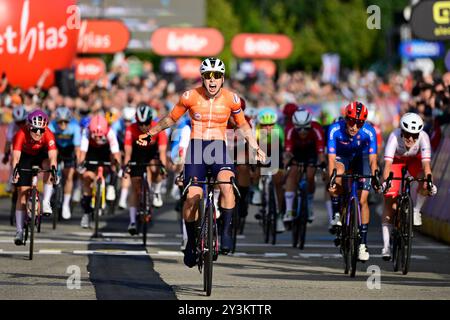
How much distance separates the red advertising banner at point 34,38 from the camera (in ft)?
87.5

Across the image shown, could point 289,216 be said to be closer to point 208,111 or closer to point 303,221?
point 303,221

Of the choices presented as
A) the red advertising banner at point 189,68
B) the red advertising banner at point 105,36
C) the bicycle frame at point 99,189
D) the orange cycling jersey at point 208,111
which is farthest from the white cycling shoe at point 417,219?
the red advertising banner at point 189,68

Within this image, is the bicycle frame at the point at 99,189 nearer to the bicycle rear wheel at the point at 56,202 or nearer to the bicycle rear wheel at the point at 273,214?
the bicycle rear wheel at the point at 56,202

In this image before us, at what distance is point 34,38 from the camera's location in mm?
27516

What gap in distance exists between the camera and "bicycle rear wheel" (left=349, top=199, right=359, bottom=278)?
1558cm

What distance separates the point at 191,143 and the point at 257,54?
175 feet

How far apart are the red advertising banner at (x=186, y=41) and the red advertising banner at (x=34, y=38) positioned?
2468 centimetres

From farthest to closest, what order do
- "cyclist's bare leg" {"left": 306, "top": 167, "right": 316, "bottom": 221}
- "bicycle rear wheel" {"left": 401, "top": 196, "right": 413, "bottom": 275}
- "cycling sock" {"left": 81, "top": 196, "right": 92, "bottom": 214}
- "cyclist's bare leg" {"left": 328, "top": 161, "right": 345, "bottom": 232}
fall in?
"cycling sock" {"left": 81, "top": 196, "right": 92, "bottom": 214}, "cyclist's bare leg" {"left": 306, "top": 167, "right": 316, "bottom": 221}, "cyclist's bare leg" {"left": 328, "top": 161, "right": 345, "bottom": 232}, "bicycle rear wheel" {"left": 401, "top": 196, "right": 413, "bottom": 275}

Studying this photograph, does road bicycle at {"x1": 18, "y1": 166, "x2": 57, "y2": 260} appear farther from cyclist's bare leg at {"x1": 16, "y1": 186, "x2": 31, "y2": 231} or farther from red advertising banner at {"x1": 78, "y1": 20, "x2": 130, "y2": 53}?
red advertising banner at {"x1": 78, "y1": 20, "x2": 130, "y2": 53}

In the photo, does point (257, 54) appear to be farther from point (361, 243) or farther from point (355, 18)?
point (361, 243)

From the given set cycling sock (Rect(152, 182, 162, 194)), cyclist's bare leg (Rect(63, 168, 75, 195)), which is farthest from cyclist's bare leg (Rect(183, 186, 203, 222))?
cyclist's bare leg (Rect(63, 168, 75, 195))

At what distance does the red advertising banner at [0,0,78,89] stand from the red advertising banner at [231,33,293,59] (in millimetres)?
38411

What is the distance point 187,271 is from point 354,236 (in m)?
1.83

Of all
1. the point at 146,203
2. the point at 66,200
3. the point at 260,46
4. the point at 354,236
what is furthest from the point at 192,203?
the point at 260,46
